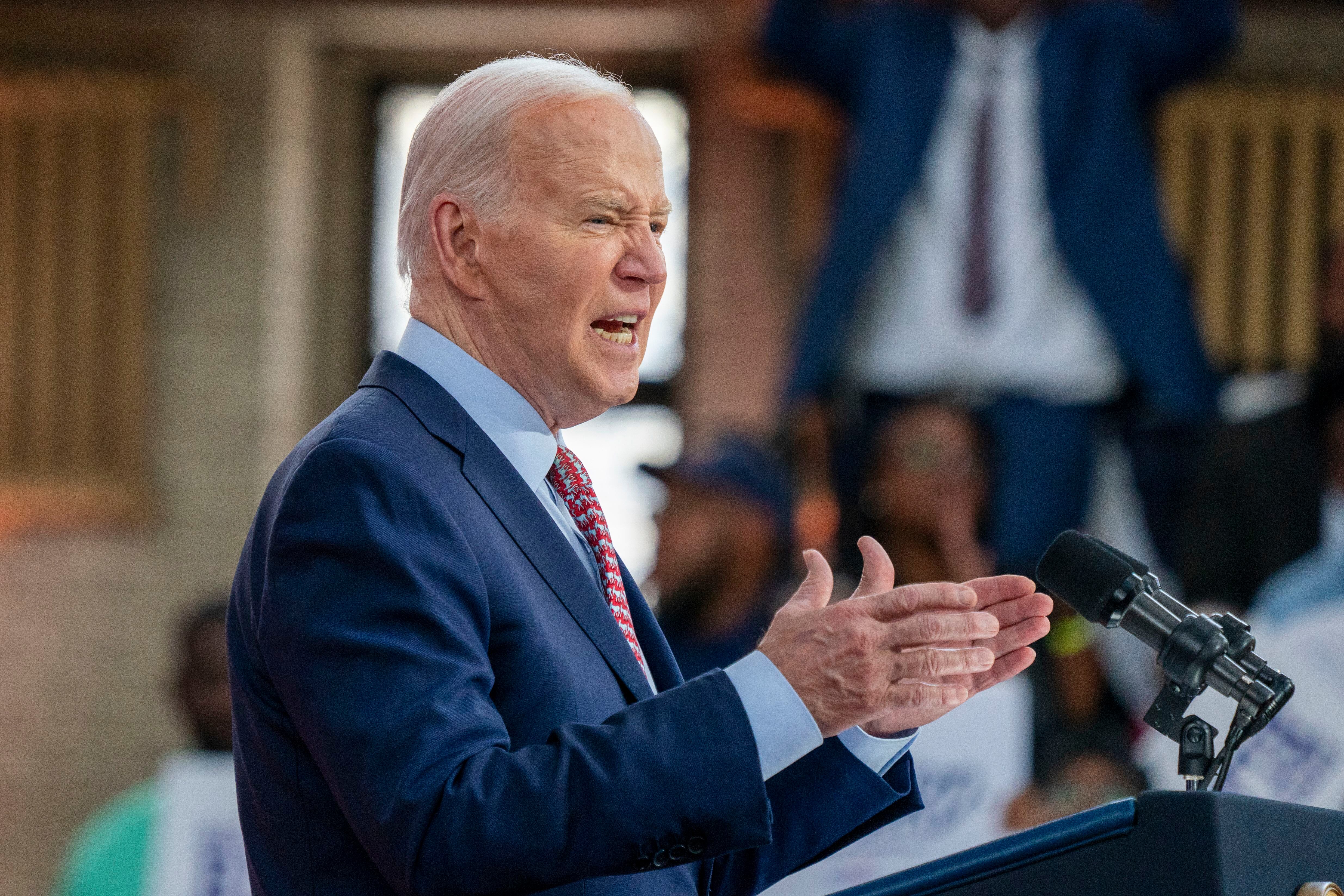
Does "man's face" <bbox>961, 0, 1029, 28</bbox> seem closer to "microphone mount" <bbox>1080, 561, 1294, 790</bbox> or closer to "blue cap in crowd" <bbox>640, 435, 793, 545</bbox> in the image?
"blue cap in crowd" <bbox>640, 435, 793, 545</bbox>

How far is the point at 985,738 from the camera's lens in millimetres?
3332

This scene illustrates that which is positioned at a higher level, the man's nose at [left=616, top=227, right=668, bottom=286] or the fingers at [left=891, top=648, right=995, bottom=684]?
the man's nose at [left=616, top=227, right=668, bottom=286]

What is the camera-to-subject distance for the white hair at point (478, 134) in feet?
5.08

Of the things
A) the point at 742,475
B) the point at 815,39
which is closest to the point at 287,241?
the point at 815,39

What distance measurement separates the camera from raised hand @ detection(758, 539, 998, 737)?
1.30 m

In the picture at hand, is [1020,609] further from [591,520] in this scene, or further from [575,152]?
[575,152]

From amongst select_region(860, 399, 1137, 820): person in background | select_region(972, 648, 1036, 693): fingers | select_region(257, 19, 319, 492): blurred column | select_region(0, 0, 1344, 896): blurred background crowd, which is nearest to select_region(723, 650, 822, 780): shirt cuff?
select_region(972, 648, 1036, 693): fingers

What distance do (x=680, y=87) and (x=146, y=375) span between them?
2.23 m

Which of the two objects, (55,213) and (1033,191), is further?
(55,213)

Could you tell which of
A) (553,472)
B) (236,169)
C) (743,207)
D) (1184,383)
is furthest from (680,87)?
(553,472)

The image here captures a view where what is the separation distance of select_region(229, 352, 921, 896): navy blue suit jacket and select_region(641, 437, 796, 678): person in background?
7.71 feet

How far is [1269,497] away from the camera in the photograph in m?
→ 4.29

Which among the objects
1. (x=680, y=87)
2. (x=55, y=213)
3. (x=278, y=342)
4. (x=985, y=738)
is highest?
(x=680, y=87)

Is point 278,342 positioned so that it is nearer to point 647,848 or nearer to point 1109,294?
point 1109,294
